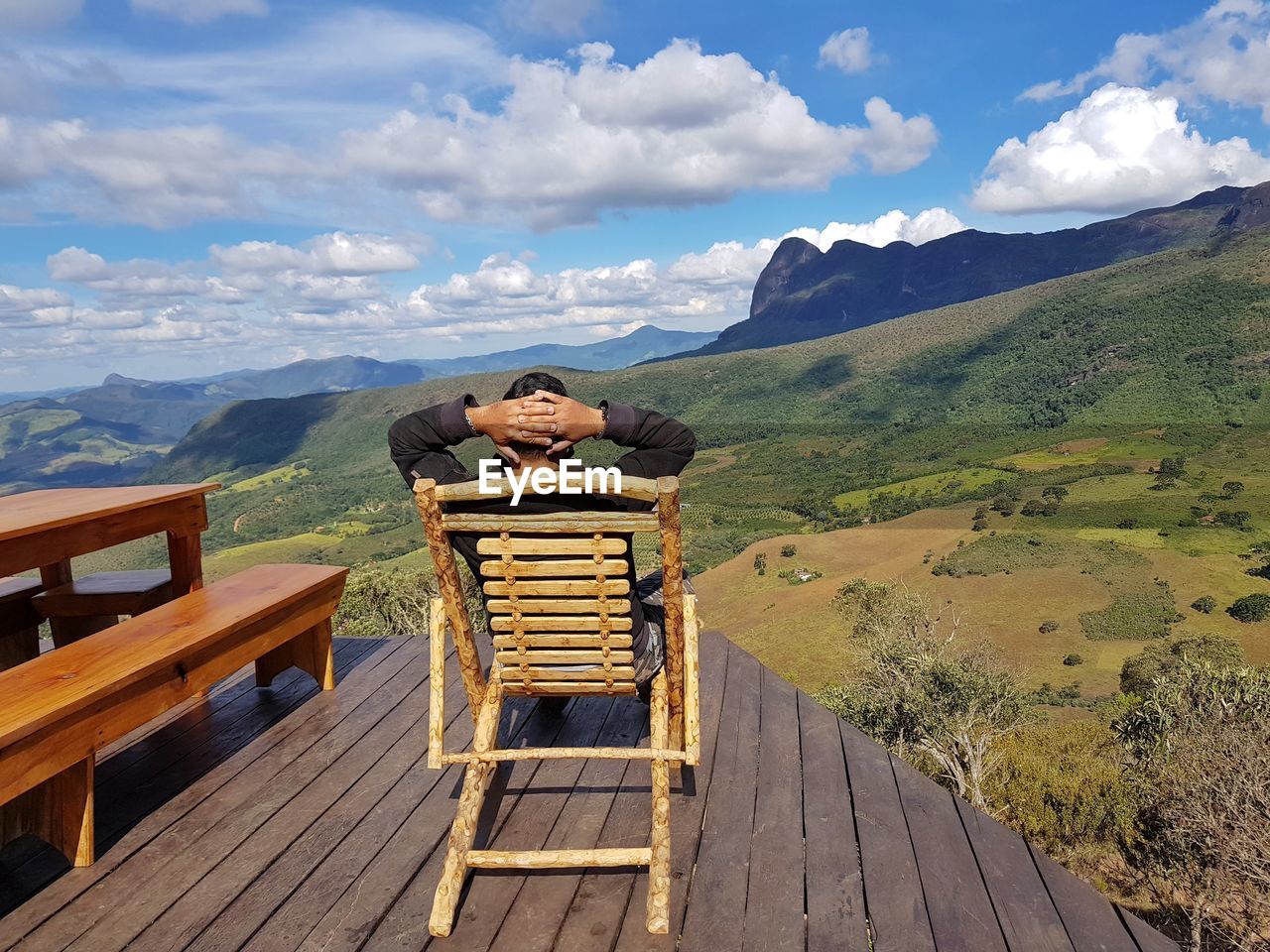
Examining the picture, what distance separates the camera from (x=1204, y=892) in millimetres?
12062

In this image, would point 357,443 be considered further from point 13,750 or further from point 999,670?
point 13,750

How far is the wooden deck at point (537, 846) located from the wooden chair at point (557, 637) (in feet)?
0.51

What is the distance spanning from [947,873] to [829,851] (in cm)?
39

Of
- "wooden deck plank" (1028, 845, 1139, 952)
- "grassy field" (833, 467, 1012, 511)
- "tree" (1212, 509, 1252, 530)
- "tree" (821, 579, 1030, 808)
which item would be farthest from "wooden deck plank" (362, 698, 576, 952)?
"grassy field" (833, 467, 1012, 511)

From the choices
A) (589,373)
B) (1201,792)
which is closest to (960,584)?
(1201,792)

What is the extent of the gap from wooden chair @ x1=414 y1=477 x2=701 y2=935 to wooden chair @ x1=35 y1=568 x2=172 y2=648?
2196mm

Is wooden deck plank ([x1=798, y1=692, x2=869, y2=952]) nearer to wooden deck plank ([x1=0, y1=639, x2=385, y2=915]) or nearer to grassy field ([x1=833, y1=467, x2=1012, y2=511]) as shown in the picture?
wooden deck plank ([x1=0, y1=639, x2=385, y2=915])

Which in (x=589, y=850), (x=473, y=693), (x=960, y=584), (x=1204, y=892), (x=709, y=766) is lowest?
(x=960, y=584)

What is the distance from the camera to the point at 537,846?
2.69m

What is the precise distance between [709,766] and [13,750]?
2.49 meters

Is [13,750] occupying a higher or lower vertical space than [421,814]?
higher

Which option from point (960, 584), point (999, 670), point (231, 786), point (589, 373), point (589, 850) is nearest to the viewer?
point (589, 850)

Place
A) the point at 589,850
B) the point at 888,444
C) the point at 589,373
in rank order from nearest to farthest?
the point at 589,850
the point at 888,444
the point at 589,373

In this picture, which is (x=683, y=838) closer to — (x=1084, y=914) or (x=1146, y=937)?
(x=1084, y=914)
